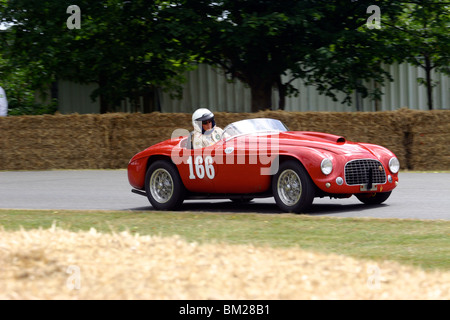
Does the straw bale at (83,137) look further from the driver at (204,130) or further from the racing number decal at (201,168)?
the racing number decal at (201,168)

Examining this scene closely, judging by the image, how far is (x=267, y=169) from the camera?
37.4 feet

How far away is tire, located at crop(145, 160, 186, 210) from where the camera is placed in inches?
484

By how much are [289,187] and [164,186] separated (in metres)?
2.22

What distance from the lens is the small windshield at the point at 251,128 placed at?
1203 cm

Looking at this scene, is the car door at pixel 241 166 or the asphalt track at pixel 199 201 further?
the asphalt track at pixel 199 201

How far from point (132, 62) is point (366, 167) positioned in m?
15.7

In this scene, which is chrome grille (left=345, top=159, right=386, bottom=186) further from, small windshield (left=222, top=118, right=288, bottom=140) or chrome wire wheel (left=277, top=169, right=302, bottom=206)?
small windshield (left=222, top=118, right=288, bottom=140)

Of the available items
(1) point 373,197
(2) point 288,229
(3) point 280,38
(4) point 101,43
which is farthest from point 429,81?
(2) point 288,229

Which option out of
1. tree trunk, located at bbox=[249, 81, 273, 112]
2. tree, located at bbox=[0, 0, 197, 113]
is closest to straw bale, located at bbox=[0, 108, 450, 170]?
tree, located at bbox=[0, 0, 197, 113]

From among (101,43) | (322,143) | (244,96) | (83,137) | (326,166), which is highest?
(101,43)

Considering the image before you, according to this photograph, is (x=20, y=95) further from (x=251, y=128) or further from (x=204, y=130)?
(x=251, y=128)

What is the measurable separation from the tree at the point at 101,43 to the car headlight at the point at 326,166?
13.9m

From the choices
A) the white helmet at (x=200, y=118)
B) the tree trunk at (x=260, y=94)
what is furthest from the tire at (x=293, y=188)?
the tree trunk at (x=260, y=94)

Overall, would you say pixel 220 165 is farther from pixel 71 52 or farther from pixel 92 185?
pixel 71 52
